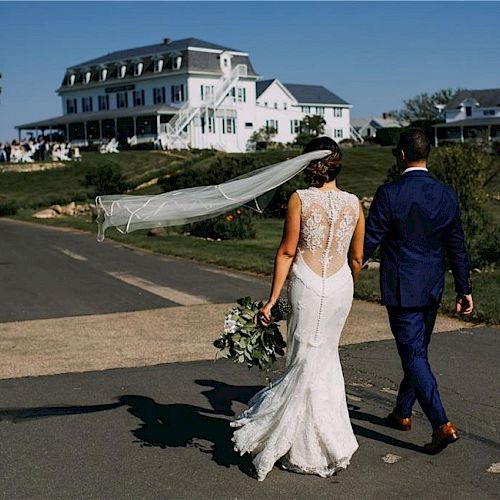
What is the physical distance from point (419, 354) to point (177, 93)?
75980 millimetres

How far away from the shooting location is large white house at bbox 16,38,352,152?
76750 mm

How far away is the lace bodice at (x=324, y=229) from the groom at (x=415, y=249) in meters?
0.35

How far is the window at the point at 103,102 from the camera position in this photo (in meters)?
87.4

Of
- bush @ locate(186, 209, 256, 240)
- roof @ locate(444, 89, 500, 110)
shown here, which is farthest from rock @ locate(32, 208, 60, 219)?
roof @ locate(444, 89, 500, 110)

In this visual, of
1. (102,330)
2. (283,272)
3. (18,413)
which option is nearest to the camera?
(283,272)

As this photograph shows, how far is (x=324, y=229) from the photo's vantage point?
545cm

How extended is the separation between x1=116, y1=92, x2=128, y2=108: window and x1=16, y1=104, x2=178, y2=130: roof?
45.0 inches

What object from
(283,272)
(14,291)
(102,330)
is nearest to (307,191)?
(283,272)

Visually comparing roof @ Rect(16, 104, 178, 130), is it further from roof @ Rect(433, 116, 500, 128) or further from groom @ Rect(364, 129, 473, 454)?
groom @ Rect(364, 129, 473, 454)

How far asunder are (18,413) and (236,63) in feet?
259

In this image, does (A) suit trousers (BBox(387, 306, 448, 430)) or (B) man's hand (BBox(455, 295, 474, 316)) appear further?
(B) man's hand (BBox(455, 295, 474, 316))

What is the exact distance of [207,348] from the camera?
944 cm

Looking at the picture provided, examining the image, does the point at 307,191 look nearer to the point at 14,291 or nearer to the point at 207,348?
the point at 207,348

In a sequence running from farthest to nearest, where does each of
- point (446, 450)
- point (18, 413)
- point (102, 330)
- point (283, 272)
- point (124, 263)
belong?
point (124, 263) → point (102, 330) → point (18, 413) → point (446, 450) → point (283, 272)
